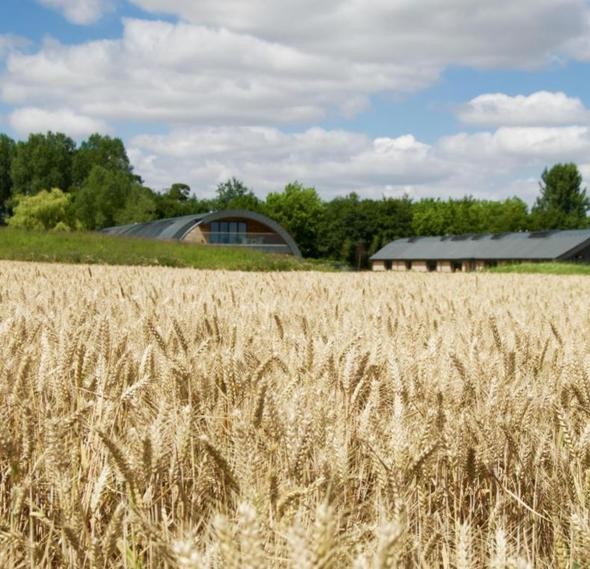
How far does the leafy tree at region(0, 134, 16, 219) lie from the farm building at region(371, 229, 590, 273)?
55979mm

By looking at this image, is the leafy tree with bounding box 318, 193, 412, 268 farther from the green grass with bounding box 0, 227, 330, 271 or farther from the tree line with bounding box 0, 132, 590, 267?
the green grass with bounding box 0, 227, 330, 271

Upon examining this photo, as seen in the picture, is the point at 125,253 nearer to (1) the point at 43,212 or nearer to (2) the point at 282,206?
(1) the point at 43,212

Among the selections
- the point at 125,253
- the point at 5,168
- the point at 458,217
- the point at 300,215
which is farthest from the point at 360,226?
the point at 125,253

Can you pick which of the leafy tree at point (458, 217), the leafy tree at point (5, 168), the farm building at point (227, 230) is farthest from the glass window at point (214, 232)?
the leafy tree at point (5, 168)

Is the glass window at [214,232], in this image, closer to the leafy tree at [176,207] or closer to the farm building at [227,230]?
the farm building at [227,230]

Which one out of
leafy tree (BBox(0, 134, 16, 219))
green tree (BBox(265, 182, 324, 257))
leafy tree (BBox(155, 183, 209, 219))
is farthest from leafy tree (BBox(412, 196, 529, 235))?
leafy tree (BBox(0, 134, 16, 219))

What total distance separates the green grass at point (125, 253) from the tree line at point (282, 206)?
41928 mm

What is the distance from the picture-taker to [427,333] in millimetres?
4070

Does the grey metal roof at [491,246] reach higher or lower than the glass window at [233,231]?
lower

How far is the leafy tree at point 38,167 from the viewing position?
103 meters

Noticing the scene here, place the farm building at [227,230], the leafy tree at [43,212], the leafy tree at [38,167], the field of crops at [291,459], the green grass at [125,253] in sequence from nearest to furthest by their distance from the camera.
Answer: the field of crops at [291,459], the green grass at [125,253], the farm building at [227,230], the leafy tree at [43,212], the leafy tree at [38,167]

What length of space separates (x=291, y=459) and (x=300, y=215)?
87.2 m

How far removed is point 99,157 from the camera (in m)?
110

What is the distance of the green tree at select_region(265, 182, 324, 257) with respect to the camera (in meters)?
88.5
